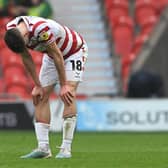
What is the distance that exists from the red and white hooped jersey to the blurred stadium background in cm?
711

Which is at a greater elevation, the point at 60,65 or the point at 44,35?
the point at 44,35

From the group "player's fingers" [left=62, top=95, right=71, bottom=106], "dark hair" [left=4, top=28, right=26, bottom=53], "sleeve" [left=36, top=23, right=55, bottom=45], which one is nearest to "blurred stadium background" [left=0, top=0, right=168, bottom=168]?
"player's fingers" [left=62, top=95, right=71, bottom=106]

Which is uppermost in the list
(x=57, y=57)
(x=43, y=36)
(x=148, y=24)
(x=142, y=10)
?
(x=43, y=36)

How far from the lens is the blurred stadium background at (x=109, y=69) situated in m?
17.8

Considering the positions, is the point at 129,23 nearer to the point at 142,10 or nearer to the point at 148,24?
the point at 148,24

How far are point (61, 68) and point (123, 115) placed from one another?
8.70 m

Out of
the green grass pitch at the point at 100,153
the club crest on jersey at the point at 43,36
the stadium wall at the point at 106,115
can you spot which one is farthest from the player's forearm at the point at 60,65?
the stadium wall at the point at 106,115

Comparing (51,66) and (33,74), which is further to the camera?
(51,66)

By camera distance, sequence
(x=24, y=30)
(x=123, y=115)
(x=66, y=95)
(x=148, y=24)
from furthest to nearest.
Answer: (x=148, y=24), (x=123, y=115), (x=66, y=95), (x=24, y=30)

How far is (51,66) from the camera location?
9797 millimetres

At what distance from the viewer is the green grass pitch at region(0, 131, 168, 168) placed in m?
8.75

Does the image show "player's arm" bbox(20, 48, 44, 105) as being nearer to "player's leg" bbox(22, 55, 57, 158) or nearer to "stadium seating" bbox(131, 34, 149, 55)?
"player's leg" bbox(22, 55, 57, 158)

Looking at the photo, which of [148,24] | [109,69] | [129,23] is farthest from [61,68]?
[148,24]

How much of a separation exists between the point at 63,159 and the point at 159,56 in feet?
37.9
